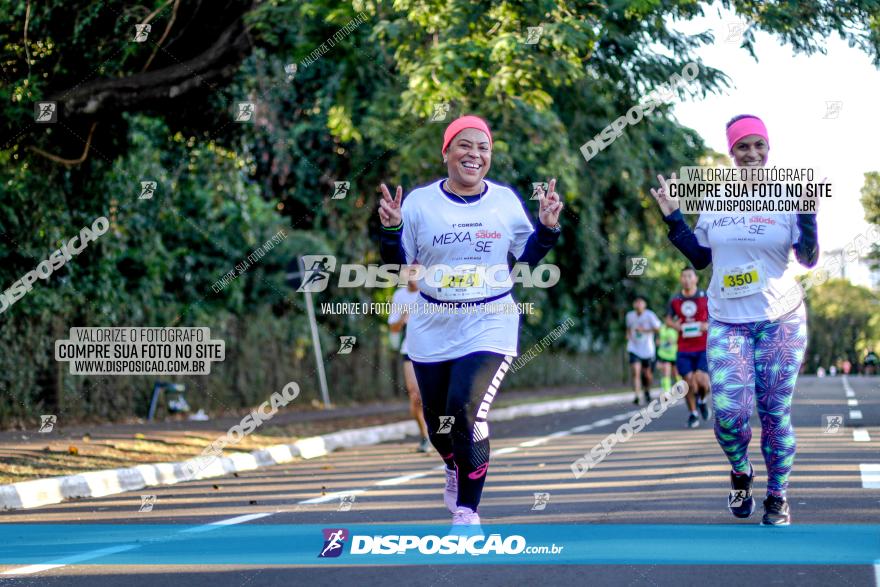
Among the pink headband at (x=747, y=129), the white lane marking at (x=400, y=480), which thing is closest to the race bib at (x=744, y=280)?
the pink headband at (x=747, y=129)

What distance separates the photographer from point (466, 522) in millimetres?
6934

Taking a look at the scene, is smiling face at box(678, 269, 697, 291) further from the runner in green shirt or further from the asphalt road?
the runner in green shirt

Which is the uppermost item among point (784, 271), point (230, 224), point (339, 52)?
point (339, 52)

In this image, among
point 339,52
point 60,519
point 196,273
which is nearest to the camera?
point 60,519

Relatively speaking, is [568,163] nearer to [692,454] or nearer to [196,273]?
[196,273]

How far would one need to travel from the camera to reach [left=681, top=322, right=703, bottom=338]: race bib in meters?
16.3

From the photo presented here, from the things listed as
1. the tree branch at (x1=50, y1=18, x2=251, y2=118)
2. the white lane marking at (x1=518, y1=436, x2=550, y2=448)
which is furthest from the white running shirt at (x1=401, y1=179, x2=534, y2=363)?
the tree branch at (x1=50, y1=18, x2=251, y2=118)

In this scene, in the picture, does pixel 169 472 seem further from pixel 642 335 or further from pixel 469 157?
pixel 642 335

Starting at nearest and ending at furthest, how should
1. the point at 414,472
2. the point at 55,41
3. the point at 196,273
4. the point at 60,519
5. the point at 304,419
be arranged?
the point at 60,519 < the point at 414,472 < the point at 55,41 < the point at 304,419 < the point at 196,273

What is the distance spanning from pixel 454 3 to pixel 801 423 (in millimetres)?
7214

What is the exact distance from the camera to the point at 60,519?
30.8 ft

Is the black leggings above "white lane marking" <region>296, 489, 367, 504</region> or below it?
above

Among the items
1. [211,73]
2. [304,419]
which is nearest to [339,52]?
[211,73]

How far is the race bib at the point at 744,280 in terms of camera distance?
7.50 meters
